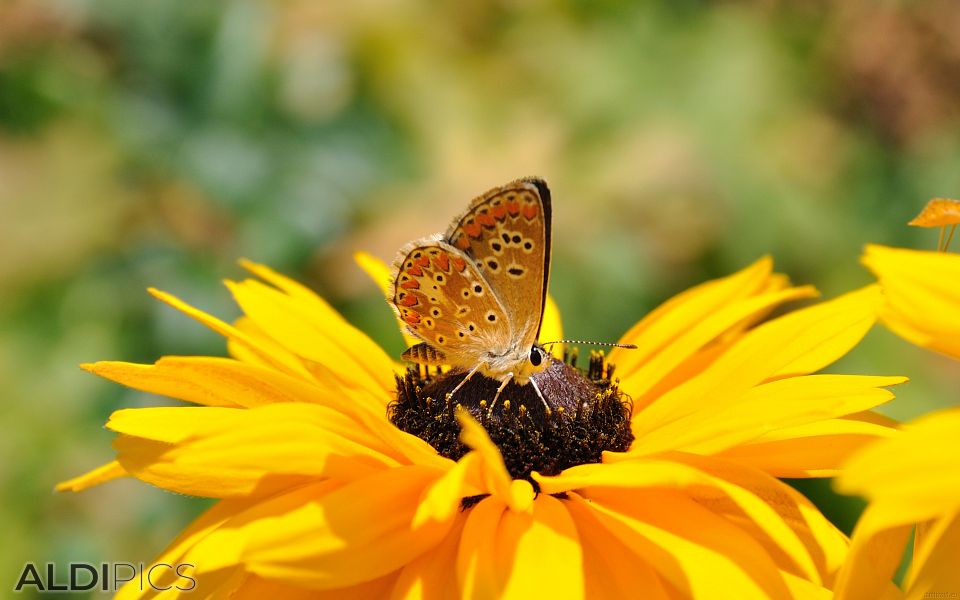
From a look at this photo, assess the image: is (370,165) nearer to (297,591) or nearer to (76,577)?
(76,577)

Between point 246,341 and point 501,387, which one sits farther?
point 501,387

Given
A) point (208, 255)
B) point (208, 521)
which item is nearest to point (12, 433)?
point (208, 255)

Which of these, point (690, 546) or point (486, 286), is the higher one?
point (486, 286)

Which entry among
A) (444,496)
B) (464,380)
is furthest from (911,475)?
(464,380)

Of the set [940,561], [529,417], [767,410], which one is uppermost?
[529,417]

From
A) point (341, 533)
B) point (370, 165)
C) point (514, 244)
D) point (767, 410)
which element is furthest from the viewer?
point (370, 165)

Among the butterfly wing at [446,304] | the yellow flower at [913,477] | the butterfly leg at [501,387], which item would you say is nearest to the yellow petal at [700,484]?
the yellow flower at [913,477]

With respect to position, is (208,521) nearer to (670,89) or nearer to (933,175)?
(670,89)
